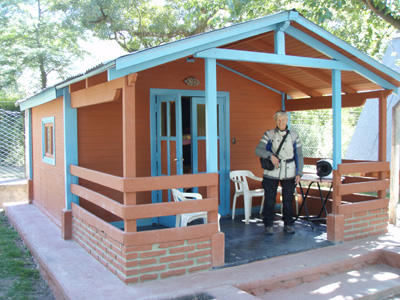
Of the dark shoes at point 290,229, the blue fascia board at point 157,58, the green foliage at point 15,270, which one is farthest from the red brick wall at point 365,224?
the green foliage at point 15,270

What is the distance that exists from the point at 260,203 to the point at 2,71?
14224 mm

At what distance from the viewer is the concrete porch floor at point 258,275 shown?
4336 mm

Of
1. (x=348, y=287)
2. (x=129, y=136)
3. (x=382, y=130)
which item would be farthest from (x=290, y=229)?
(x=129, y=136)

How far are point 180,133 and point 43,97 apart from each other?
2.53 m

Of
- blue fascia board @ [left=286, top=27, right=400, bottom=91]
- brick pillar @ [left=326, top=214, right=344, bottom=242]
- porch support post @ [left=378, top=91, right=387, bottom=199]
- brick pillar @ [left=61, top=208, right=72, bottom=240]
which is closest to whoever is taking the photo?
blue fascia board @ [left=286, top=27, right=400, bottom=91]

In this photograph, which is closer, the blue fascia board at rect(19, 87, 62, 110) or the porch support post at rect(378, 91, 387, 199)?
the blue fascia board at rect(19, 87, 62, 110)

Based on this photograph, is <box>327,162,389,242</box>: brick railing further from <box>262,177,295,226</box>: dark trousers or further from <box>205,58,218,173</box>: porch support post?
<box>205,58,218,173</box>: porch support post

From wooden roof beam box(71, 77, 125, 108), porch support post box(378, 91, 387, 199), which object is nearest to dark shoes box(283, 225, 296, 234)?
porch support post box(378, 91, 387, 199)

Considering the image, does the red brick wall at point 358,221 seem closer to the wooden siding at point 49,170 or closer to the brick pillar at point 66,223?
the brick pillar at point 66,223

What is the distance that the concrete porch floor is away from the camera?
14.2 ft

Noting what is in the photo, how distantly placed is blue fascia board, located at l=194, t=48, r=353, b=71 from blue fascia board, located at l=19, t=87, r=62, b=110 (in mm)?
2632

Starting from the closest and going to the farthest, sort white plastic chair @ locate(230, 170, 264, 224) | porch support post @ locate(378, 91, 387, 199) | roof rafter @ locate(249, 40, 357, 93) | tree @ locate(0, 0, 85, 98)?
roof rafter @ locate(249, 40, 357, 93) < porch support post @ locate(378, 91, 387, 199) < white plastic chair @ locate(230, 170, 264, 224) < tree @ locate(0, 0, 85, 98)

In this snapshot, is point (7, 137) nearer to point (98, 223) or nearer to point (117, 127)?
point (117, 127)

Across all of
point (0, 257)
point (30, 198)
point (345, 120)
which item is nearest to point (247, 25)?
point (0, 257)
